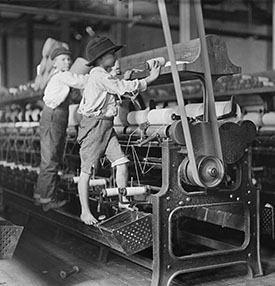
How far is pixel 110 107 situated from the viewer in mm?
3379

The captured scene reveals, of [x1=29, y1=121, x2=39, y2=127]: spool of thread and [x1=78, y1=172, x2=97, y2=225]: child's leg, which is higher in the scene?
[x1=29, y1=121, x2=39, y2=127]: spool of thread

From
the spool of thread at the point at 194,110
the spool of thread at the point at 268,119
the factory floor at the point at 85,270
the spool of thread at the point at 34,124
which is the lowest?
the factory floor at the point at 85,270

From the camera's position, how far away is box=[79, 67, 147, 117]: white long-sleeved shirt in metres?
3.20

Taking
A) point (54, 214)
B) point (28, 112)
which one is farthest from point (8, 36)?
point (54, 214)

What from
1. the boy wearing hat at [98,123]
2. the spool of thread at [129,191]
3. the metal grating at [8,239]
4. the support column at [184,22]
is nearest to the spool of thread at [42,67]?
the boy wearing hat at [98,123]

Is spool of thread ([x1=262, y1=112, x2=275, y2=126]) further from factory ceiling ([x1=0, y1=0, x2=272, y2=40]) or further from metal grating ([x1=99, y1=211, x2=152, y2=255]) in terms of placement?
factory ceiling ([x1=0, y1=0, x2=272, y2=40])

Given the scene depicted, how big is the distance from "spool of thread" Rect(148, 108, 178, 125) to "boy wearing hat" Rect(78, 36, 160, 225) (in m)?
Answer: 0.24

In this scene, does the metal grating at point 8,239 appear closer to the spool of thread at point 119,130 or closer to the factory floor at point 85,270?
the factory floor at point 85,270

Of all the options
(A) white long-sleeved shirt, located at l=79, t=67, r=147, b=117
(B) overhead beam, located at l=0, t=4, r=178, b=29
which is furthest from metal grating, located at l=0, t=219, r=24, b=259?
(B) overhead beam, located at l=0, t=4, r=178, b=29

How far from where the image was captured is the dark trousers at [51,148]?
13.3ft

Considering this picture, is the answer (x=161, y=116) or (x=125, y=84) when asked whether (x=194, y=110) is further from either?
(x=125, y=84)

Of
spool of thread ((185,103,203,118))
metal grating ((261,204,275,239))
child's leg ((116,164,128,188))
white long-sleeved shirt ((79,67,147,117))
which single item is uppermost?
white long-sleeved shirt ((79,67,147,117))

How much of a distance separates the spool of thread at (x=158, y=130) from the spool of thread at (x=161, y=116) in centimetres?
4

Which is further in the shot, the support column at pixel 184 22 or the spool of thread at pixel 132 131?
the support column at pixel 184 22
